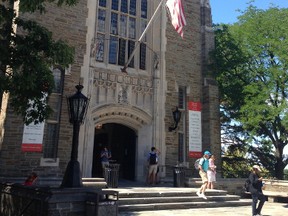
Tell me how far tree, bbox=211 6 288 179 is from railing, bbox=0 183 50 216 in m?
11.2

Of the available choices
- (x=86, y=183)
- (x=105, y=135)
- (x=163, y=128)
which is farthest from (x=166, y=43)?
(x=86, y=183)

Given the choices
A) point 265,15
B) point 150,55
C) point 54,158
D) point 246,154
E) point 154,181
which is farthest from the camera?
point 246,154

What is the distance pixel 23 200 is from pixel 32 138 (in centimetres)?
478

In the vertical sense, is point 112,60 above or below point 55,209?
above

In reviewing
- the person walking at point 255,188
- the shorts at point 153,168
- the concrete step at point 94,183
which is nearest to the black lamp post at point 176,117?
the shorts at point 153,168

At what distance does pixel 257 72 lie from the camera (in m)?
17.8

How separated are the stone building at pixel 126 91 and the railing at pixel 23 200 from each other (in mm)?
3456

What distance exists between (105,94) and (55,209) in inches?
298

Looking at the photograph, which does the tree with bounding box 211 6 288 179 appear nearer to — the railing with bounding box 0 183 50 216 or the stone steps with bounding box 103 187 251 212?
the stone steps with bounding box 103 187 251 212

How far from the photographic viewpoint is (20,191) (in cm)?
717

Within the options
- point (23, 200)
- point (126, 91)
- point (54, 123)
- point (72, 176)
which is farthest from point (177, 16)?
point (23, 200)

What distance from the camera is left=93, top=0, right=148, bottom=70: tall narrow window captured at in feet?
45.8

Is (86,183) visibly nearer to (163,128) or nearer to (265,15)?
(163,128)

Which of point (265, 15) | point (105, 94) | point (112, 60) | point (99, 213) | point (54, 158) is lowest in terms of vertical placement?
point (99, 213)
